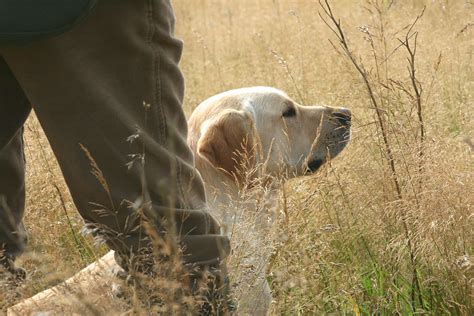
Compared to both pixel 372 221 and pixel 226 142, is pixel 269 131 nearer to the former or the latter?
pixel 226 142

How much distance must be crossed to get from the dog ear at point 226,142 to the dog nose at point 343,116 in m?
0.55

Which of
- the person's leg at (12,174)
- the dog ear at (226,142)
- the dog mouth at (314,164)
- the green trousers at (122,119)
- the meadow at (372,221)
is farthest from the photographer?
the dog mouth at (314,164)

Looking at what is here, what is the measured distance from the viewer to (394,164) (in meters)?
3.16

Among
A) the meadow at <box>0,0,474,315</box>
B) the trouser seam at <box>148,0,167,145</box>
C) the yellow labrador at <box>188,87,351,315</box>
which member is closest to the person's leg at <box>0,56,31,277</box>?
the meadow at <box>0,0,474,315</box>

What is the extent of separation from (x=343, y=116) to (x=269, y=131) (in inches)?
14.3

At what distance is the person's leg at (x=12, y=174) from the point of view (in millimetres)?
2682

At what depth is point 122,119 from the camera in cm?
232

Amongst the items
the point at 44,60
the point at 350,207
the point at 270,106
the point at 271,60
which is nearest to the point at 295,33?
the point at 271,60

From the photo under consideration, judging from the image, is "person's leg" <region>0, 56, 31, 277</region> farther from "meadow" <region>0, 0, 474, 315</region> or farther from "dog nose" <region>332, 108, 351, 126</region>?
"dog nose" <region>332, 108, 351, 126</region>

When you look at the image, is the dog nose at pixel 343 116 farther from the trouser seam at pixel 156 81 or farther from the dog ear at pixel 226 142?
the trouser seam at pixel 156 81

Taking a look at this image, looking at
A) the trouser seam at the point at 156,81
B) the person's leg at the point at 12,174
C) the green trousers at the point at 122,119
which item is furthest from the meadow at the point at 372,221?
the trouser seam at the point at 156,81

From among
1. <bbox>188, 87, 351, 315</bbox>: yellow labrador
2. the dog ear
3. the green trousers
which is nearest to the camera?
the green trousers

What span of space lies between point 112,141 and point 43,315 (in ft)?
1.62

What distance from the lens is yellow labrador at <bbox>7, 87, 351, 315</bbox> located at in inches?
107
